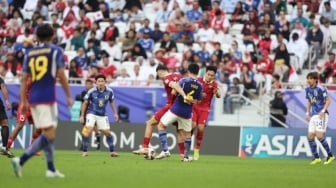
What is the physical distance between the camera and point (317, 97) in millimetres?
25500

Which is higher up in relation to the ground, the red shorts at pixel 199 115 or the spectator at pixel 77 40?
the spectator at pixel 77 40

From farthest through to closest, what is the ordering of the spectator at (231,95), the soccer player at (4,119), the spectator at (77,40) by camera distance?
the spectator at (77,40), the spectator at (231,95), the soccer player at (4,119)

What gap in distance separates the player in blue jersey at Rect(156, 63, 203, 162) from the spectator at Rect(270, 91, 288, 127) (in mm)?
9029

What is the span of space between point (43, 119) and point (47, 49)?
1.14 m

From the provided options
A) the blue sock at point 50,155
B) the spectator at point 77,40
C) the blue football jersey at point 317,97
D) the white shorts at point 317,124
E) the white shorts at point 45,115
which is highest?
the spectator at point 77,40

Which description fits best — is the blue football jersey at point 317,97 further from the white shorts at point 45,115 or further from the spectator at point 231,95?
the white shorts at point 45,115

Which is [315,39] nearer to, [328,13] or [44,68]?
[328,13]

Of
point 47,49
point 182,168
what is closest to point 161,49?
point 182,168

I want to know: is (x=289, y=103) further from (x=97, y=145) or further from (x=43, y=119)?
(x=43, y=119)

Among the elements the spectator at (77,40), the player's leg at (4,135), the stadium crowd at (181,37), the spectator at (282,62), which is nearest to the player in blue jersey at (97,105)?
the player's leg at (4,135)

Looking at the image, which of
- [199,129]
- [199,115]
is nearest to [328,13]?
[199,115]

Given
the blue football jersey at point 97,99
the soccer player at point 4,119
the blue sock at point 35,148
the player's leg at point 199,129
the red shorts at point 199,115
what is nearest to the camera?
the blue sock at point 35,148

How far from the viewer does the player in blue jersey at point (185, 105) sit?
2270cm

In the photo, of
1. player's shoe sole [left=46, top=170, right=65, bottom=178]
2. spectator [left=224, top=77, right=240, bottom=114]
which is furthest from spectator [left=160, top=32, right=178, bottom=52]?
player's shoe sole [left=46, top=170, right=65, bottom=178]
